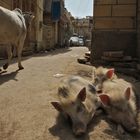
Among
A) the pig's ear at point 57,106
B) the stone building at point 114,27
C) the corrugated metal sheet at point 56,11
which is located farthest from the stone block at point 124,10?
the corrugated metal sheet at point 56,11

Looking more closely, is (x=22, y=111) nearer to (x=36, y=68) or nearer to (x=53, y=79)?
(x=53, y=79)

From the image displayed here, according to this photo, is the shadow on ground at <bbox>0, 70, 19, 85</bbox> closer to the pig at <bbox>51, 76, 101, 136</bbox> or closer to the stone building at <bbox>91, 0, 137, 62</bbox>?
the pig at <bbox>51, 76, 101, 136</bbox>

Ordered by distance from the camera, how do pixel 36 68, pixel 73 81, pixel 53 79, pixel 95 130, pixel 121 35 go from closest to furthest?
pixel 95 130
pixel 73 81
pixel 53 79
pixel 36 68
pixel 121 35

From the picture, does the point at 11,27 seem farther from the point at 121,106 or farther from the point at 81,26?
the point at 81,26

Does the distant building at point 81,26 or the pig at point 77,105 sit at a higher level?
the distant building at point 81,26

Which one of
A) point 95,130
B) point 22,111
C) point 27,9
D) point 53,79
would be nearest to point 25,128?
point 22,111

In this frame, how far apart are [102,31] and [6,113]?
563 cm

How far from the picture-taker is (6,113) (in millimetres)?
5980

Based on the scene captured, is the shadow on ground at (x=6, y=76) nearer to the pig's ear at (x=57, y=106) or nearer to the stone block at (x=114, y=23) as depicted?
the pig's ear at (x=57, y=106)

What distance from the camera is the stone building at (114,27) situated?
35.2 feet

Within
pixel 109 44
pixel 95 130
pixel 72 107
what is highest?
pixel 109 44

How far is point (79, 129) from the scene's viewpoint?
16.9ft

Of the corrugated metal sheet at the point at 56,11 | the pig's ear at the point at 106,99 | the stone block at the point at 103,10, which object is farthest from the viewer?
the corrugated metal sheet at the point at 56,11

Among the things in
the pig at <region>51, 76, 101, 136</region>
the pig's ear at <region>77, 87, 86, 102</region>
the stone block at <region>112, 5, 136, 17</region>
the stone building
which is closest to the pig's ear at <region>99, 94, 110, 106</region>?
the pig at <region>51, 76, 101, 136</region>
